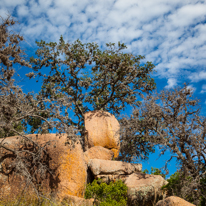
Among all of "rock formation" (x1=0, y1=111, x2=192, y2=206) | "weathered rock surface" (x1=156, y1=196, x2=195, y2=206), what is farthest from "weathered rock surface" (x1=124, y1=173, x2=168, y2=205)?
"weathered rock surface" (x1=156, y1=196, x2=195, y2=206)

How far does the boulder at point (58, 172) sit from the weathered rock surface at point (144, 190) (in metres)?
2.61

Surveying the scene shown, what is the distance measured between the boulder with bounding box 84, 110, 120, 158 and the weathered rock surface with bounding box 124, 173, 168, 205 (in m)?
4.93

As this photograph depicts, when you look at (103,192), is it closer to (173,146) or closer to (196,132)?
(173,146)

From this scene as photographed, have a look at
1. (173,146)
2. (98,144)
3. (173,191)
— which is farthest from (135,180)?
(98,144)

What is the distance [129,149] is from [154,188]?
14.0ft

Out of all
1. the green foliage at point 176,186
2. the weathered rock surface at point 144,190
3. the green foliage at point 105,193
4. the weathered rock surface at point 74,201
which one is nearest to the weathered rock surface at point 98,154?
the weathered rock surface at point 144,190

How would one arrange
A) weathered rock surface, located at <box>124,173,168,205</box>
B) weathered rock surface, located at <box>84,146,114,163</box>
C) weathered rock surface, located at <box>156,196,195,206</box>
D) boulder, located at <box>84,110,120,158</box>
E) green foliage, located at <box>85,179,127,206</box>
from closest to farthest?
weathered rock surface, located at <box>156,196,195,206</box> → green foliage, located at <box>85,179,127,206</box> → weathered rock surface, located at <box>124,173,168,205</box> → weathered rock surface, located at <box>84,146,114,163</box> → boulder, located at <box>84,110,120,158</box>

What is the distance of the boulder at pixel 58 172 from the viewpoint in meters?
9.64

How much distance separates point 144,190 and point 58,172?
4621 millimetres

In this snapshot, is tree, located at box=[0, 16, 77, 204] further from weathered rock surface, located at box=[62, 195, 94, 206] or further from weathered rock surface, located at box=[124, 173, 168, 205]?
weathered rock surface, located at box=[124, 173, 168, 205]

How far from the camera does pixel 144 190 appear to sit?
1099 centimetres

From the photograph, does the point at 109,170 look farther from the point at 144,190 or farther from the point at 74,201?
the point at 74,201

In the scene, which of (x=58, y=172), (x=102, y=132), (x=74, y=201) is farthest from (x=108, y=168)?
(x=102, y=132)

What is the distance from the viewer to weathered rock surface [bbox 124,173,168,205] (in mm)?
10922
